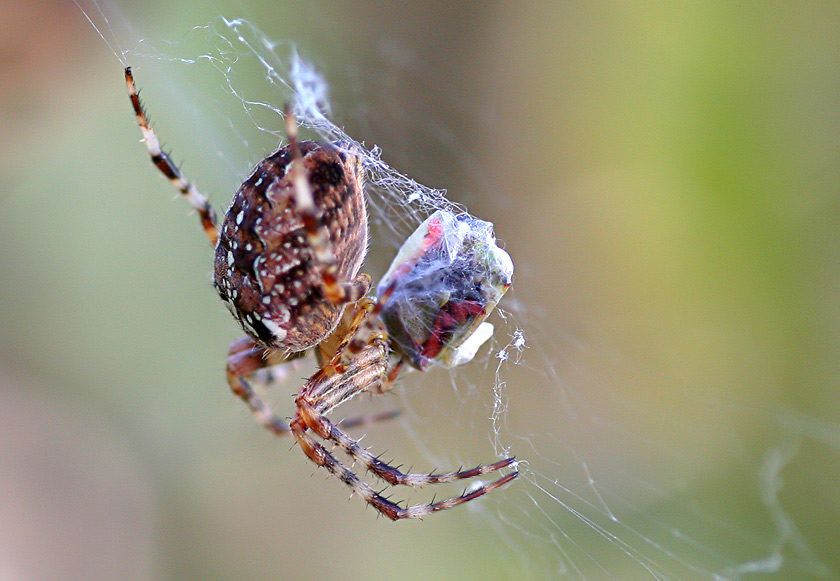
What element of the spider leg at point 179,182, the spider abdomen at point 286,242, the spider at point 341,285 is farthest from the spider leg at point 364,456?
the spider leg at point 179,182

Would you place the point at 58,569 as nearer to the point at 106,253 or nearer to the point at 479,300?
the point at 106,253


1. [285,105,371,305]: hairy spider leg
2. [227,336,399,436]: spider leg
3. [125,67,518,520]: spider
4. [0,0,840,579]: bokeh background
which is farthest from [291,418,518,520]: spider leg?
[0,0,840,579]: bokeh background

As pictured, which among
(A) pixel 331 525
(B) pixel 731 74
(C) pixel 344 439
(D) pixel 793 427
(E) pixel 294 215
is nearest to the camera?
(E) pixel 294 215

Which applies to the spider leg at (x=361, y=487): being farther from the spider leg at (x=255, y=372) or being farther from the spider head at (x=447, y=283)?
the spider head at (x=447, y=283)

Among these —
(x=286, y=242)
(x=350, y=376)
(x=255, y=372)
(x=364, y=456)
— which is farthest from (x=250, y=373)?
(x=286, y=242)

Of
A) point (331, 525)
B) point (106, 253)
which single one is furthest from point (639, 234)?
point (106, 253)

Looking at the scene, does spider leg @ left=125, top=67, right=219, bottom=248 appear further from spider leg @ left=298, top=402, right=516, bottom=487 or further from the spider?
spider leg @ left=298, top=402, right=516, bottom=487

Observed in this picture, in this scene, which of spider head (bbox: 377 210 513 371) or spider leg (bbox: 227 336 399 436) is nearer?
spider head (bbox: 377 210 513 371)
